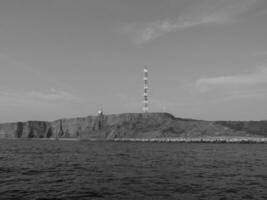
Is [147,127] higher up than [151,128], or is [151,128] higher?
[147,127]

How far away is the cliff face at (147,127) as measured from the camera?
152m

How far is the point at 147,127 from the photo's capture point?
166750 millimetres

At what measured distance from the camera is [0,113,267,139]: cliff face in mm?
151750

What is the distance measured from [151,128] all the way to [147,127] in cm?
286

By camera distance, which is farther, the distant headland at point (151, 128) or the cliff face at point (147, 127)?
the cliff face at point (147, 127)

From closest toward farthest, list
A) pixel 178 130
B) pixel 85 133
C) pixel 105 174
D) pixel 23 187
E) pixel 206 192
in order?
pixel 206 192 < pixel 23 187 < pixel 105 174 < pixel 178 130 < pixel 85 133

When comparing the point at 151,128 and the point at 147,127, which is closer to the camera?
the point at 151,128

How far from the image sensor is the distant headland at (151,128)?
147 metres

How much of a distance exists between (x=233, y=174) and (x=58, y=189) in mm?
17327

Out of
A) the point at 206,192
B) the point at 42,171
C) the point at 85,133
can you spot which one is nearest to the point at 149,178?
the point at 206,192

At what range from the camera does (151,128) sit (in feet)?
541

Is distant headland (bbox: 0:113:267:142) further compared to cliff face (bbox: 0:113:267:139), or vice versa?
cliff face (bbox: 0:113:267:139)

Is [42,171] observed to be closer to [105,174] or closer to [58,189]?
[105,174]

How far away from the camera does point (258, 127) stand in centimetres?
17388
